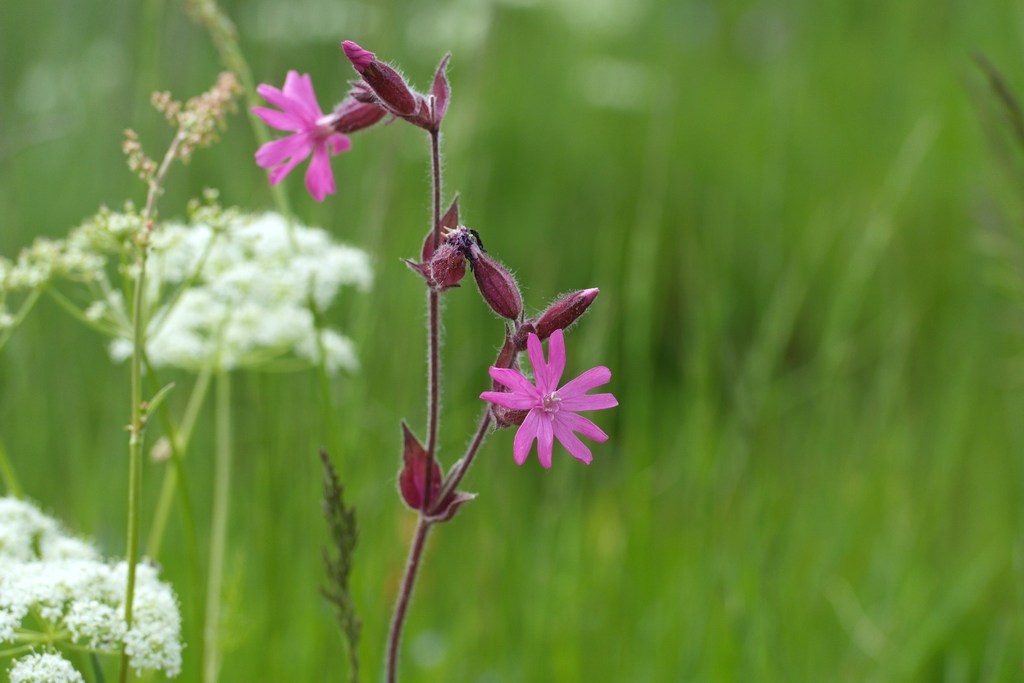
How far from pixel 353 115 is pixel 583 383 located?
0.42 metres

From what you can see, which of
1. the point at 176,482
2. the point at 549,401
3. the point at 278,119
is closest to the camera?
the point at 549,401

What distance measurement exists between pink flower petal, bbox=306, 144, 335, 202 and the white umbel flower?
1.73 feet

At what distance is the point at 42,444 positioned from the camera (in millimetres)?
1678

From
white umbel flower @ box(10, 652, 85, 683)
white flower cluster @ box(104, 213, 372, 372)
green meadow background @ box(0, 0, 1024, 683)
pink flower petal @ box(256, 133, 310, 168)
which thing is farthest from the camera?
green meadow background @ box(0, 0, 1024, 683)

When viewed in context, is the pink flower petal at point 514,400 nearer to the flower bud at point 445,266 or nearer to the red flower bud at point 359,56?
the flower bud at point 445,266

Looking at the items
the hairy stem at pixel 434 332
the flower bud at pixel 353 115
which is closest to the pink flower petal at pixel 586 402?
the hairy stem at pixel 434 332

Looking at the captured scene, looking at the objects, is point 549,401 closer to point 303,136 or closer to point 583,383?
point 583,383

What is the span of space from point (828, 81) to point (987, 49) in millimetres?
1039

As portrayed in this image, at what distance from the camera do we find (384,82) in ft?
3.50

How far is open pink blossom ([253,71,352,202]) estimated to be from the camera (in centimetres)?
117

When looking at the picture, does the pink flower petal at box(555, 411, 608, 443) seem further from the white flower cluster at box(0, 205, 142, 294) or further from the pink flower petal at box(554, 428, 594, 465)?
the white flower cluster at box(0, 205, 142, 294)

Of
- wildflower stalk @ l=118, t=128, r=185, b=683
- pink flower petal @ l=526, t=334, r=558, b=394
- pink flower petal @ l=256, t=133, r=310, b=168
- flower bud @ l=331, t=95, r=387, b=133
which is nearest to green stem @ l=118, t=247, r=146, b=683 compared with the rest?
wildflower stalk @ l=118, t=128, r=185, b=683

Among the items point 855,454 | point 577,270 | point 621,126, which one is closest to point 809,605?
point 855,454

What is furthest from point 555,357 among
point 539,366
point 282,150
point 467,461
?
point 282,150
